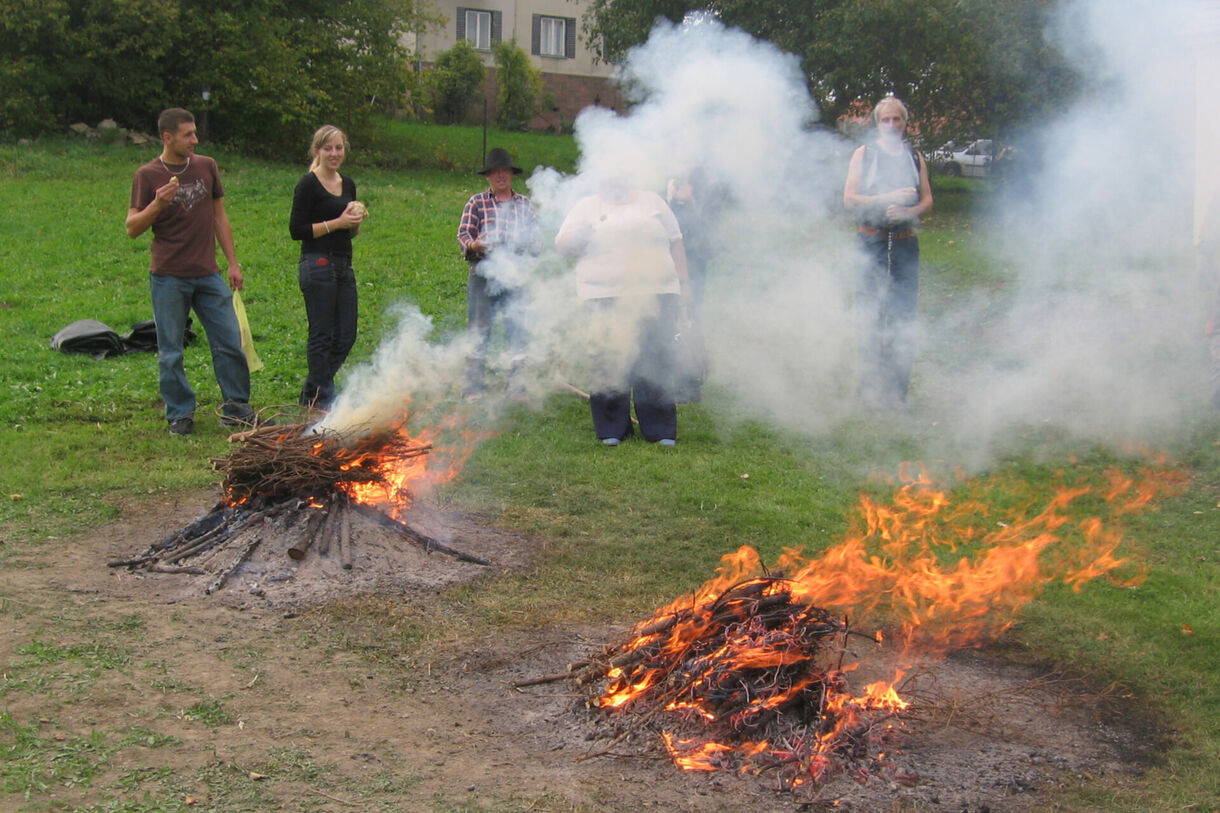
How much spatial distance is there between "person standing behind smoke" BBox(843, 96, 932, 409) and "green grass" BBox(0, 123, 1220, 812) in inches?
23.9

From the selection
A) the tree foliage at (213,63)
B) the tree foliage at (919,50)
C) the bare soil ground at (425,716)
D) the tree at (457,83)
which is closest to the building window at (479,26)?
the tree at (457,83)

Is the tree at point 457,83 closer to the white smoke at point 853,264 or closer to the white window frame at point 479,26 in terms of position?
the white window frame at point 479,26

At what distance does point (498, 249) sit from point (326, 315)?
1445 mm

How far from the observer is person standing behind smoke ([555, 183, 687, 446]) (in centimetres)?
739

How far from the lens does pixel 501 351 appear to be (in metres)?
9.13

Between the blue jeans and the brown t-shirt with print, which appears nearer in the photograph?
the brown t-shirt with print

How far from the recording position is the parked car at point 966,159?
1406cm

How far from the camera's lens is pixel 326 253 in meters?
7.67

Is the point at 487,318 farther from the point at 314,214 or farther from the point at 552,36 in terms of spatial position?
the point at 552,36

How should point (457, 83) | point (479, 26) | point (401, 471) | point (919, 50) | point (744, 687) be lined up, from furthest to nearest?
point (479, 26)
point (457, 83)
point (919, 50)
point (401, 471)
point (744, 687)

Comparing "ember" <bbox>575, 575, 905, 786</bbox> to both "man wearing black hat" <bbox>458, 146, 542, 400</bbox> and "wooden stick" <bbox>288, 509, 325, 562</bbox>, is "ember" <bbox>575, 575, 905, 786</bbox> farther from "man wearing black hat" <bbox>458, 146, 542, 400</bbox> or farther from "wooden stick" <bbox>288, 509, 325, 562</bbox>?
"man wearing black hat" <bbox>458, 146, 542, 400</bbox>

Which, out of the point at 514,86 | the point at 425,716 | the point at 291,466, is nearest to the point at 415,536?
the point at 291,466

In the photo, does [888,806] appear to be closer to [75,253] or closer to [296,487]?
[296,487]

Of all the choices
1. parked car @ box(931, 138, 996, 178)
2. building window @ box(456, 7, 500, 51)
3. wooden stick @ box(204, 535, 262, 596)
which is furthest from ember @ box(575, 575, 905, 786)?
building window @ box(456, 7, 500, 51)
